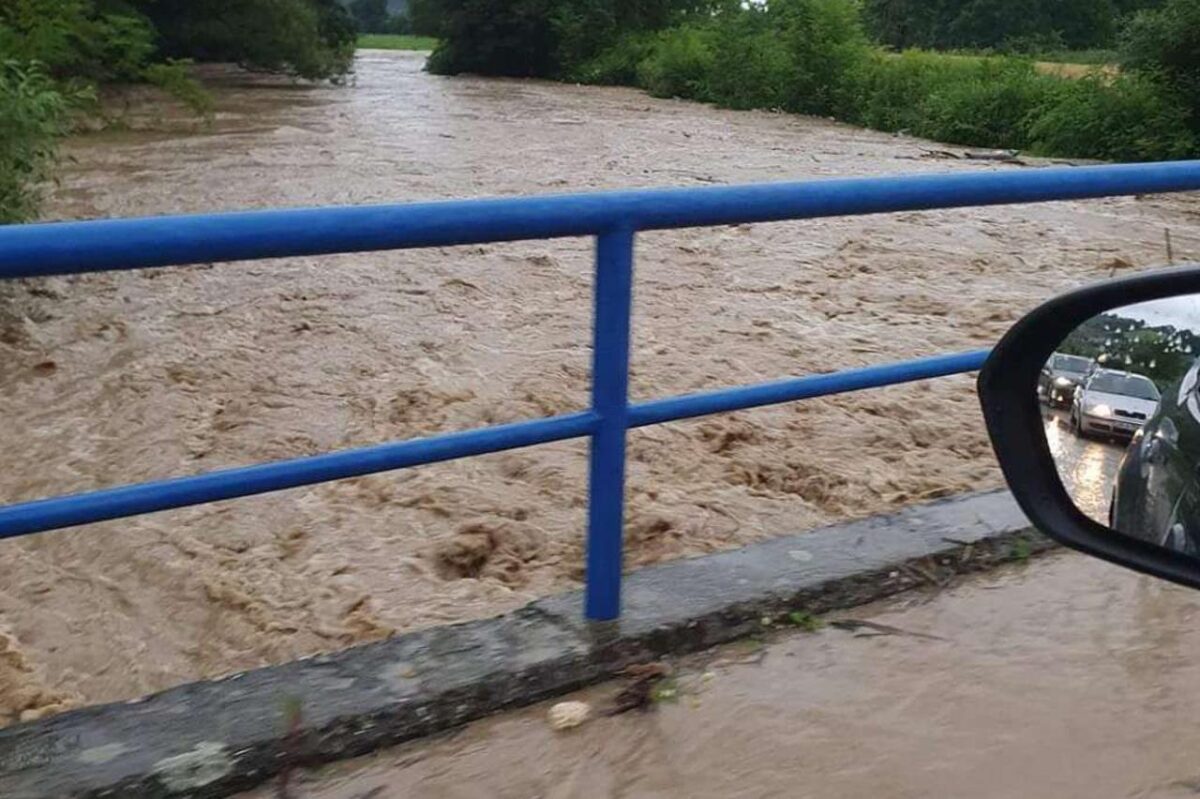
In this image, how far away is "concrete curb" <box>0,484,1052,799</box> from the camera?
7.31ft

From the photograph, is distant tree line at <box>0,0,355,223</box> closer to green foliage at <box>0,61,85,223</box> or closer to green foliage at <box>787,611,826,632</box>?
green foliage at <box>0,61,85,223</box>

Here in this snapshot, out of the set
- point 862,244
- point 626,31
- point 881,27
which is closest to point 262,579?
point 862,244

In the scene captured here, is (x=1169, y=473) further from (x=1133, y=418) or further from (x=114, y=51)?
(x=114, y=51)

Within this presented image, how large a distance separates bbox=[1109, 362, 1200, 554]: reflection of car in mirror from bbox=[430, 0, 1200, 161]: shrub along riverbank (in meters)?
17.6

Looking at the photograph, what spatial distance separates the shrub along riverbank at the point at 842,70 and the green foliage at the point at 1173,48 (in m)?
0.02

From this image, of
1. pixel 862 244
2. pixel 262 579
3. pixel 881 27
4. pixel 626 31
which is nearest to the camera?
pixel 262 579

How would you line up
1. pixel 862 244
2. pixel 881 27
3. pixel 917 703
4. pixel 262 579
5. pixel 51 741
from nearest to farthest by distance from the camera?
pixel 51 741 → pixel 917 703 → pixel 262 579 → pixel 862 244 → pixel 881 27

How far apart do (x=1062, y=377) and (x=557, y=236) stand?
1.22m

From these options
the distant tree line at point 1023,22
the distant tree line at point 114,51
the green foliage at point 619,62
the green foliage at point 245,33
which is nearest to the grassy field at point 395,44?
the distant tree line at point 1023,22

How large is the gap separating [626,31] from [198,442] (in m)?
34.0

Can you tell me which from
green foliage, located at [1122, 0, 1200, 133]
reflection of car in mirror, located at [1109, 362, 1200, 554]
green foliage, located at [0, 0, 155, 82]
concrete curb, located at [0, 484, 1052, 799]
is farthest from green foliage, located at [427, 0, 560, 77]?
reflection of car in mirror, located at [1109, 362, 1200, 554]

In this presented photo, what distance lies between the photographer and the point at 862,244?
36.3 feet

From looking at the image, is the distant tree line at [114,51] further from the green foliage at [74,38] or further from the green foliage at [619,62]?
the green foliage at [619,62]

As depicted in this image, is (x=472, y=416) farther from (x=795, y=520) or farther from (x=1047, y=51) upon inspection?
(x=1047, y=51)
